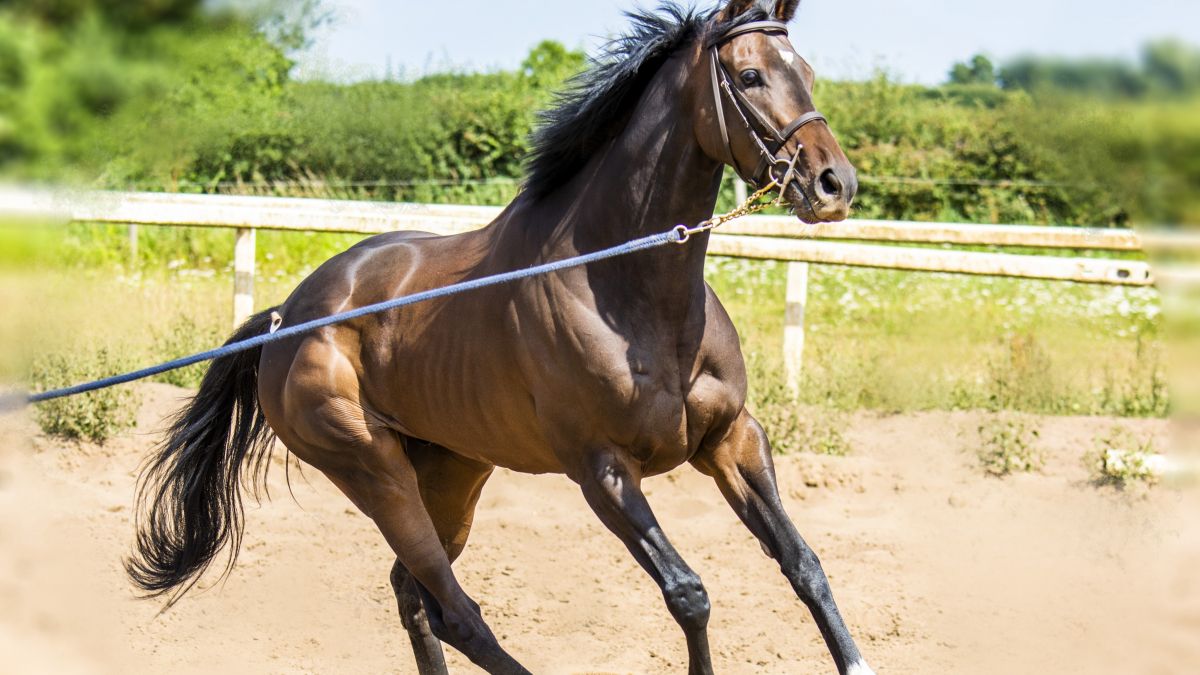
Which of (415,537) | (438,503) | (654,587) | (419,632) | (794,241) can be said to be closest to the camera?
(415,537)

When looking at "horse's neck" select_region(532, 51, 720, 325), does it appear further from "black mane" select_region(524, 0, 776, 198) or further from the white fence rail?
the white fence rail

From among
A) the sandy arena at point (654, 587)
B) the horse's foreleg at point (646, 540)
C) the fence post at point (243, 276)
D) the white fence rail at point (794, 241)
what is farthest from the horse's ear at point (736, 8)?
the fence post at point (243, 276)

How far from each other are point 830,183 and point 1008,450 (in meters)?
3.66

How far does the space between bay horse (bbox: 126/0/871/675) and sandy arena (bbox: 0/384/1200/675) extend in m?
1.08

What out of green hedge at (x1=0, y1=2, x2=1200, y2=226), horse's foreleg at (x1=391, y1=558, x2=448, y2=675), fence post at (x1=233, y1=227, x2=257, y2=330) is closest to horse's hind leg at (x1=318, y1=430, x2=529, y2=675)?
horse's foreleg at (x1=391, y1=558, x2=448, y2=675)

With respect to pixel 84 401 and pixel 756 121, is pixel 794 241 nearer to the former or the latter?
pixel 756 121

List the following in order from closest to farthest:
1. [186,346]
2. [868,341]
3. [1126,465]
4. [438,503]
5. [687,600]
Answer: [687,600] < [438,503] < [1126,465] < [186,346] < [868,341]

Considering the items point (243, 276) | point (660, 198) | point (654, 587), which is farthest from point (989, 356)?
point (243, 276)

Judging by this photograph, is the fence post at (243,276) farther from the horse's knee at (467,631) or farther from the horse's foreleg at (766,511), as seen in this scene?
the horse's foreleg at (766,511)

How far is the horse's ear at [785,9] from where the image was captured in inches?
113

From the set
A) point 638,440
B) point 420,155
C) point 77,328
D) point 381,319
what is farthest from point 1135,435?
point 420,155

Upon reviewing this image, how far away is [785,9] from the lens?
9.51 feet

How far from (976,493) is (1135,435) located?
4.28 feet

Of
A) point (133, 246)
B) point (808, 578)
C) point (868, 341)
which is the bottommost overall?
point (808, 578)
